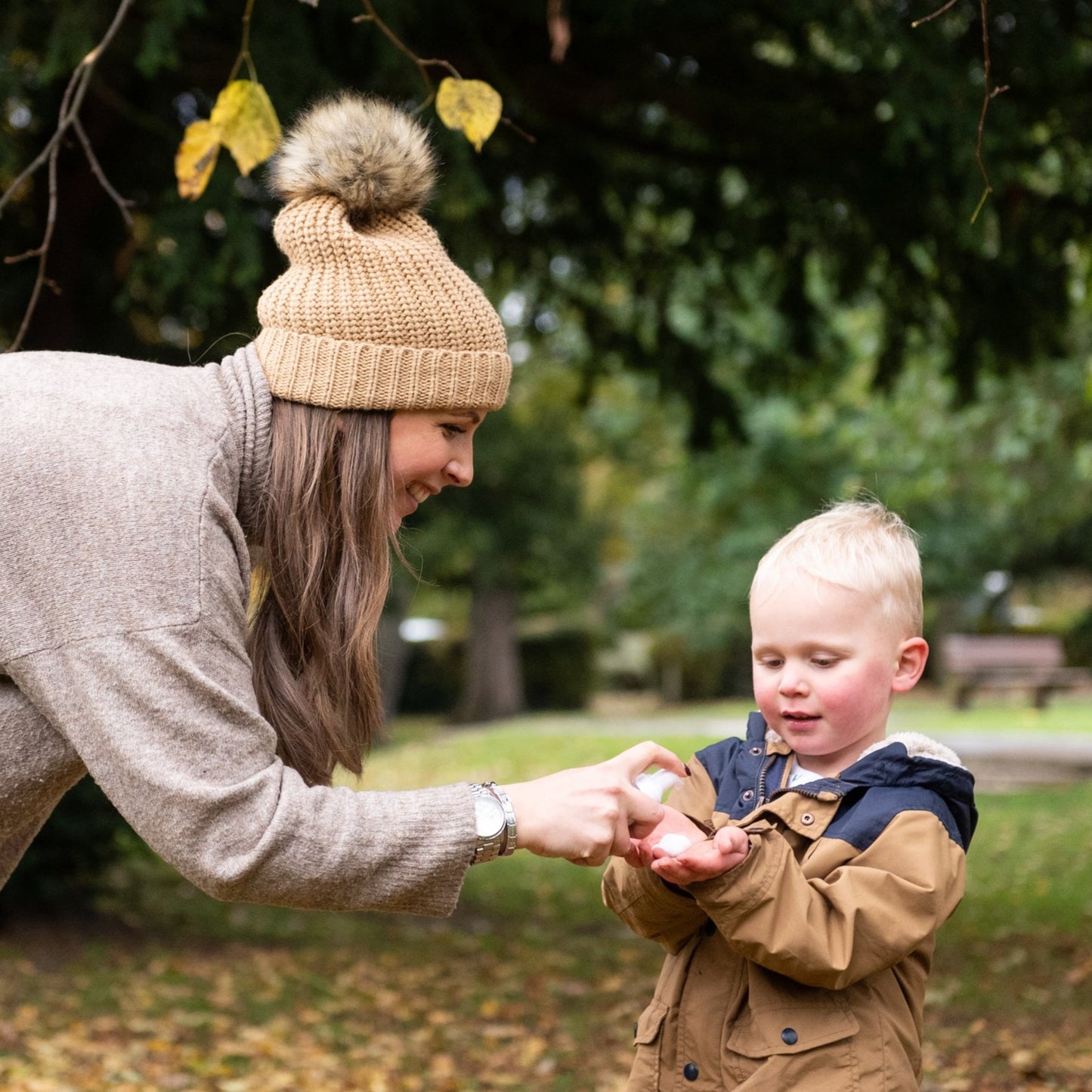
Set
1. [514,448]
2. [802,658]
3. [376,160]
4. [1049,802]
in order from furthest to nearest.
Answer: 1. [514,448]
2. [1049,802]
3. [376,160]
4. [802,658]

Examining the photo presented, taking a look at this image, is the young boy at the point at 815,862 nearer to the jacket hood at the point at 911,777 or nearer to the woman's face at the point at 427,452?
the jacket hood at the point at 911,777

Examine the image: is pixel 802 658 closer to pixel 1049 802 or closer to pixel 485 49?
pixel 485 49

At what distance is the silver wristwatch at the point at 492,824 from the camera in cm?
204

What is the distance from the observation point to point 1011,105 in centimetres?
459

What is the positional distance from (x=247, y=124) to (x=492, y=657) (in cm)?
1934

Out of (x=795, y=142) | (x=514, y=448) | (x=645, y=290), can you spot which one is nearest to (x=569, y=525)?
(x=514, y=448)

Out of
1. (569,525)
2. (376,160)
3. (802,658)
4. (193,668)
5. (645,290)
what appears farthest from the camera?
(569,525)

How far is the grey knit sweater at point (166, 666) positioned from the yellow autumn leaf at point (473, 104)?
58.6 inches

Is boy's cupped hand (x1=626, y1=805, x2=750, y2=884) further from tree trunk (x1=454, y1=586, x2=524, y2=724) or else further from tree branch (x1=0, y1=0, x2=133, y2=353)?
tree trunk (x1=454, y1=586, x2=524, y2=724)

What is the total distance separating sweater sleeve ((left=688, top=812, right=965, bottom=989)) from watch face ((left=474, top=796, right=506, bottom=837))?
0.30 m

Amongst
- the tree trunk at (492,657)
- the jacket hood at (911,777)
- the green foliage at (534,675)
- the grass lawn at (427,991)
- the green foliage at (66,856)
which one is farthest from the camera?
the green foliage at (534,675)

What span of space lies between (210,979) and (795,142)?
4666mm

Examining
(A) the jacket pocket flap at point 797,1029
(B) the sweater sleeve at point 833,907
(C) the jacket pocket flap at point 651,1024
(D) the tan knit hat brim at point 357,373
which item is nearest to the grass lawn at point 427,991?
(C) the jacket pocket flap at point 651,1024

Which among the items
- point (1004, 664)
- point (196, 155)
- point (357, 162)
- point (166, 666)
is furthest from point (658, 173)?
point (1004, 664)
